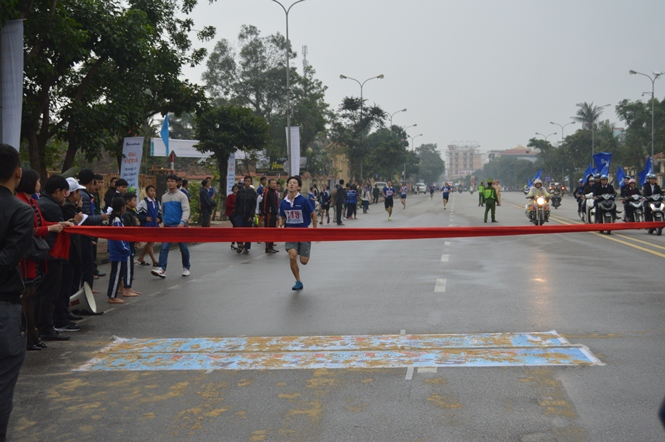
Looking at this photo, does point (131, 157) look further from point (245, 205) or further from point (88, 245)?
point (88, 245)

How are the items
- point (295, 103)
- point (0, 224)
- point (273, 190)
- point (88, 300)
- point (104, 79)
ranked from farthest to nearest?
point (295, 103) → point (104, 79) → point (273, 190) → point (88, 300) → point (0, 224)

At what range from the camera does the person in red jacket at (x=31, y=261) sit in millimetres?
6285

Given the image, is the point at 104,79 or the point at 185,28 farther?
the point at 185,28

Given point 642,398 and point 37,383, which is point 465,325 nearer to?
point 642,398

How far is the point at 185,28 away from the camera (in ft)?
84.2

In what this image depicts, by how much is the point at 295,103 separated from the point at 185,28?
49525 millimetres

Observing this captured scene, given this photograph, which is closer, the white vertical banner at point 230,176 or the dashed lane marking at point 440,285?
the dashed lane marking at point 440,285

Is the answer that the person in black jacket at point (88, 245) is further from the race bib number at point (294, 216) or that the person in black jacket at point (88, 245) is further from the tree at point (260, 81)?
the tree at point (260, 81)

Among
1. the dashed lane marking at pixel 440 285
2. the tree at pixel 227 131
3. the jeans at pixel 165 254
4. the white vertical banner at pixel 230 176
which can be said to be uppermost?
the tree at pixel 227 131

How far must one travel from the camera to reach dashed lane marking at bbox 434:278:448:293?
11233mm

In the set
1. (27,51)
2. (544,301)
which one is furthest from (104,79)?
(544,301)

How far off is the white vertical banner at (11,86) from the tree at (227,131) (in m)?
21.2

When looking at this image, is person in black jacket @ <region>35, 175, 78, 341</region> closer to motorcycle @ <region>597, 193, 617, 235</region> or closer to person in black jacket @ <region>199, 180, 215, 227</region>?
person in black jacket @ <region>199, 180, 215, 227</region>

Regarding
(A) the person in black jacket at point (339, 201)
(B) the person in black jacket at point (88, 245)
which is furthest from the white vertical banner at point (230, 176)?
(B) the person in black jacket at point (88, 245)
